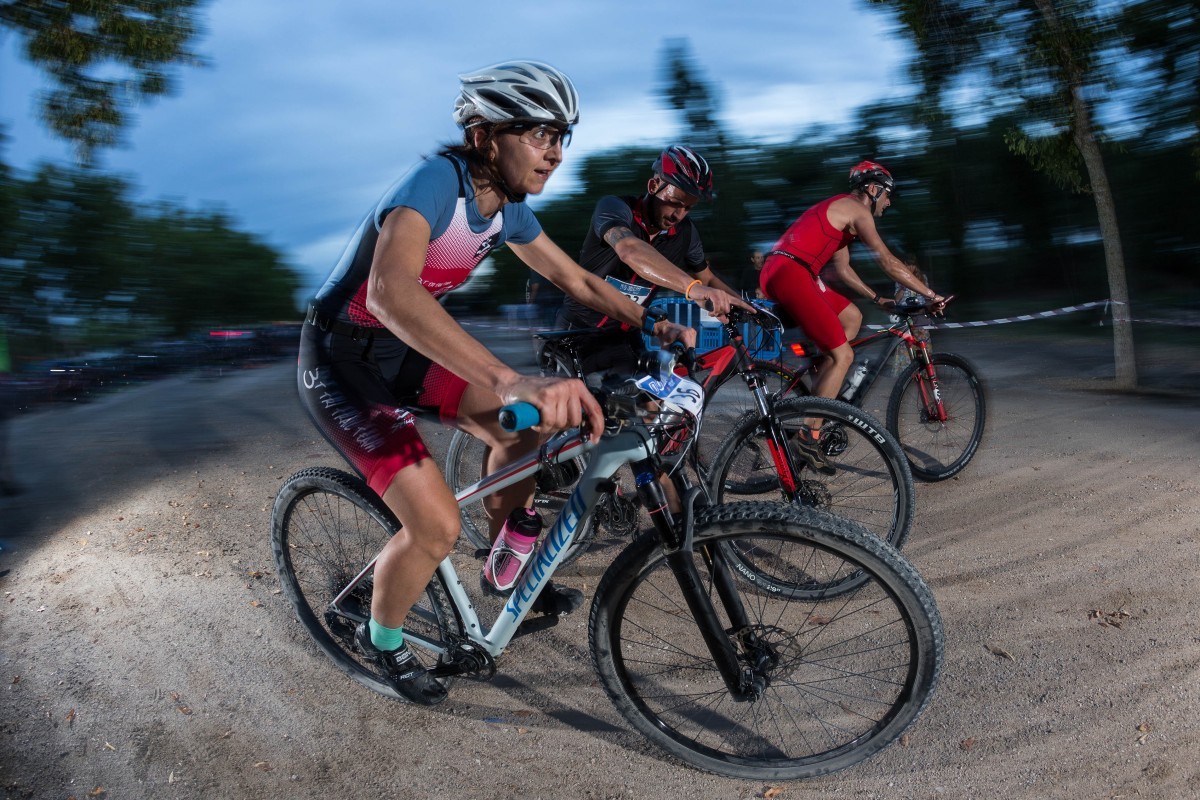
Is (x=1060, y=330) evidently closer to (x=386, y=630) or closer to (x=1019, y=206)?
(x=1019, y=206)

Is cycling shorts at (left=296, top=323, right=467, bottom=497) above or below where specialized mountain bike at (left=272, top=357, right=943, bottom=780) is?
above

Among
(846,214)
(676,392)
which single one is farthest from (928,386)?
(676,392)

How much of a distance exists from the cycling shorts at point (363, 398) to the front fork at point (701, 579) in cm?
76

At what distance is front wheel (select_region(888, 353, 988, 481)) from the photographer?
6039mm

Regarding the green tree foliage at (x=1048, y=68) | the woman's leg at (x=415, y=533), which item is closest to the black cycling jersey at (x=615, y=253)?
the woman's leg at (x=415, y=533)

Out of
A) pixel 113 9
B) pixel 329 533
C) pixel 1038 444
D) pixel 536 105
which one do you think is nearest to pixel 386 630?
pixel 329 533

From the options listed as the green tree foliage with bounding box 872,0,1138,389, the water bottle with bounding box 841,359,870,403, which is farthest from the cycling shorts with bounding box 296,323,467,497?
the green tree foliage with bounding box 872,0,1138,389

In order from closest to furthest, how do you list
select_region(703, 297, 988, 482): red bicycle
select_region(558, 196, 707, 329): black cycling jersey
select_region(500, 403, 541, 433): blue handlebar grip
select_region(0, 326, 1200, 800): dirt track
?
select_region(500, 403, 541, 433): blue handlebar grip, select_region(0, 326, 1200, 800): dirt track, select_region(558, 196, 707, 329): black cycling jersey, select_region(703, 297, 988, 482): red bicycle

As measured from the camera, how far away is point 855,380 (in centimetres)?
604

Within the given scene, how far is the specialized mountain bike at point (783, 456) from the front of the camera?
4.05 meters

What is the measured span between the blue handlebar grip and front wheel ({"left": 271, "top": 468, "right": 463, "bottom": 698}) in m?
1.12

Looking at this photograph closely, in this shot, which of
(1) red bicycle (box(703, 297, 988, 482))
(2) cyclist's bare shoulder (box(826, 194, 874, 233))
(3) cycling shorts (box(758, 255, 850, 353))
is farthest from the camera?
(1) red bicycle (box(703, 297, 988, 482))

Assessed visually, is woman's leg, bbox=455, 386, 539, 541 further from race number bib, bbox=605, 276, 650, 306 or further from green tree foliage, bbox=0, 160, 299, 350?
green tree foliage, bbox=0, 160, 299, 350

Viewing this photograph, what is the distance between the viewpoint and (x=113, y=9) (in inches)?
484
